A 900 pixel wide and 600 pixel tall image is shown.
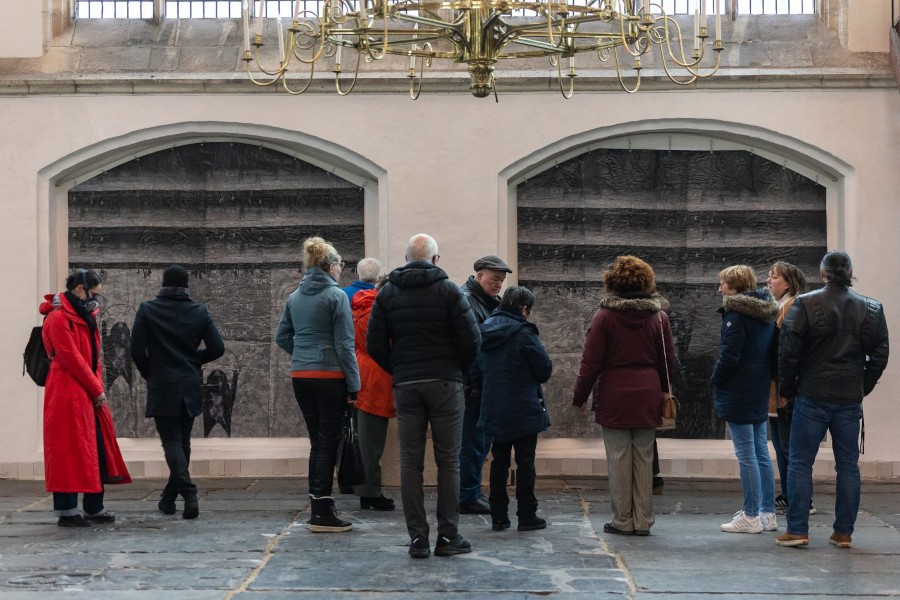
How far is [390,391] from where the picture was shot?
893 cm

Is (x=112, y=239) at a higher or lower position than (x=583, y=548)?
higher

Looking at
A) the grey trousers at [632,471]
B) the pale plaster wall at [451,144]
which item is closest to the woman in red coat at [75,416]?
the pale plaster wall at [451,144]

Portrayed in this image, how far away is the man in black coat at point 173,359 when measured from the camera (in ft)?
27.0

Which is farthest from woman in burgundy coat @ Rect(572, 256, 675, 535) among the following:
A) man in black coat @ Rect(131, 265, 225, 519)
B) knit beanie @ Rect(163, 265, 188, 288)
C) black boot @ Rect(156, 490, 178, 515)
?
black boot @ Rect(156, 490, 178, 515)

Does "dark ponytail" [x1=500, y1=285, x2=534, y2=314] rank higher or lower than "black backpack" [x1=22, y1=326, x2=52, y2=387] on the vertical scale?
higher

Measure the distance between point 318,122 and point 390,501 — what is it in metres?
3.63

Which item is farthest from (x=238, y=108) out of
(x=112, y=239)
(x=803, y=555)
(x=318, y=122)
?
(x=803, y=555)

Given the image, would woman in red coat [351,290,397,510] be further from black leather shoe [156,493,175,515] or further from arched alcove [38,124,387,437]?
→ arched alcove [38,124,387,437]

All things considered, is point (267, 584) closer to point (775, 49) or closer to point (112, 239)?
point (112, 239)

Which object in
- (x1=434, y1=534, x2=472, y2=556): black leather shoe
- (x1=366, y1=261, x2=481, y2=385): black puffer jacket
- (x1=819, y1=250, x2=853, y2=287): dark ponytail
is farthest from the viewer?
(x1=819, y1=250, x2=853, y2=287): dark ponytail

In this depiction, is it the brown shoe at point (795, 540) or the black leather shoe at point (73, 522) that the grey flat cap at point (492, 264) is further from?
the black leather shoe at point (73, 522)

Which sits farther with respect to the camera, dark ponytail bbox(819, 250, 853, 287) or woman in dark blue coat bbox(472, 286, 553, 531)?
woman in dark blue coat bbox(472, 286, 553, 531)

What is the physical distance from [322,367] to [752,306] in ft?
8.36

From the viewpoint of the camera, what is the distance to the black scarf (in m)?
8.01
